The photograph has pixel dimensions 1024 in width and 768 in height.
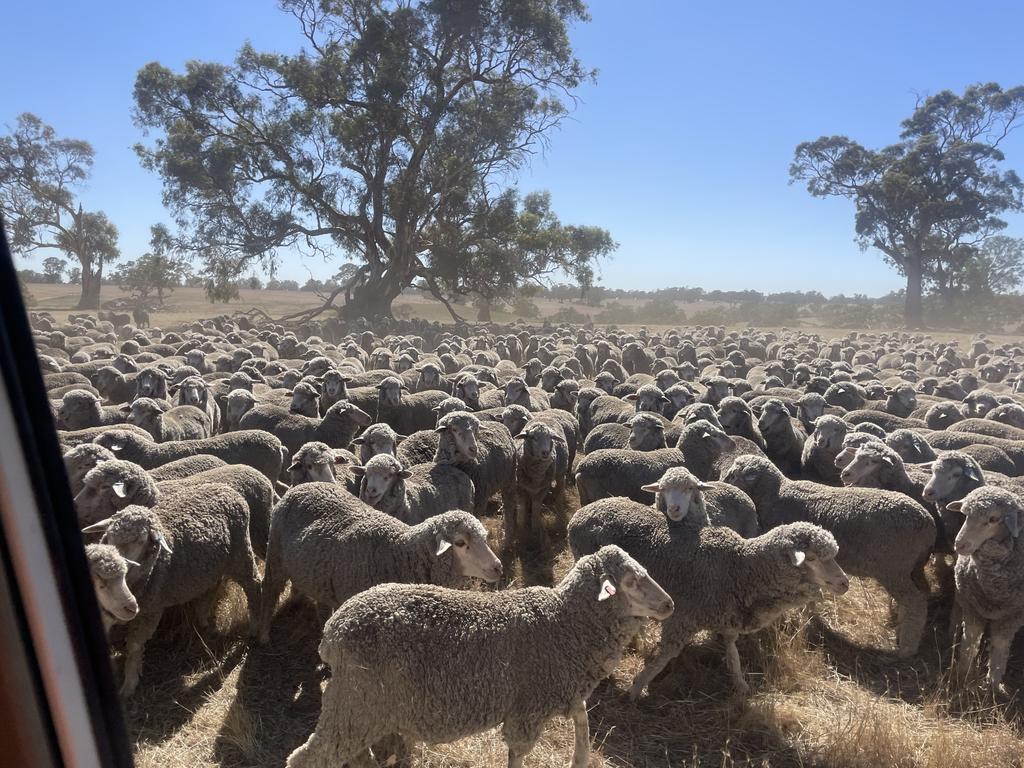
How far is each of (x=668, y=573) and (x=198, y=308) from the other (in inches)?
→ 2006

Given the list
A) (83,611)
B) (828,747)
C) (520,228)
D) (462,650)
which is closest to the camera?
(83,611)

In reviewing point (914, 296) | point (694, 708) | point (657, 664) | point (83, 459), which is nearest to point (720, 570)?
point (657, 664)

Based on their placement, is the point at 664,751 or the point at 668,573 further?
the point at 668,573

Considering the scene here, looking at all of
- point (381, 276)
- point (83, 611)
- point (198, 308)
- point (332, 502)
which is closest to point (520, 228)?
point (381, 276)

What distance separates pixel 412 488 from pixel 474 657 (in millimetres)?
2872

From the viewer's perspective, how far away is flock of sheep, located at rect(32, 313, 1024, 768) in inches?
143

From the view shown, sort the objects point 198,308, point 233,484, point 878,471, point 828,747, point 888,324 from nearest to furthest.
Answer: point 828,747
point 233,484
point 878,471
point 198,308
point 888,324

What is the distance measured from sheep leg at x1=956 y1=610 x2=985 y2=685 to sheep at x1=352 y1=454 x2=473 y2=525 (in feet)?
14.6

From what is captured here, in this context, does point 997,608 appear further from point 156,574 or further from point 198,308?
point 198,308

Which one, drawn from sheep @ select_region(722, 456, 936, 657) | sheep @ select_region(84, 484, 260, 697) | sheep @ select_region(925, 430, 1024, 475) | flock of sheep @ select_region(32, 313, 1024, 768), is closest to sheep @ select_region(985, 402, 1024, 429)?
flock of sheep @ select_region(32, 313, 1024, 768)

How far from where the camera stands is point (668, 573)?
5.08m

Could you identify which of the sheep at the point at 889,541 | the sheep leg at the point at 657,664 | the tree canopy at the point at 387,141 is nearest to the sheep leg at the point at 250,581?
the sheep leg at the point at 657,664

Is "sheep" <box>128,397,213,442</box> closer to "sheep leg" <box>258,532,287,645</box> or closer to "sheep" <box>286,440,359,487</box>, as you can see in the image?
"sheep" <box>286,440,359,487</box>

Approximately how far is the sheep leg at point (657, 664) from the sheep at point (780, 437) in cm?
480
